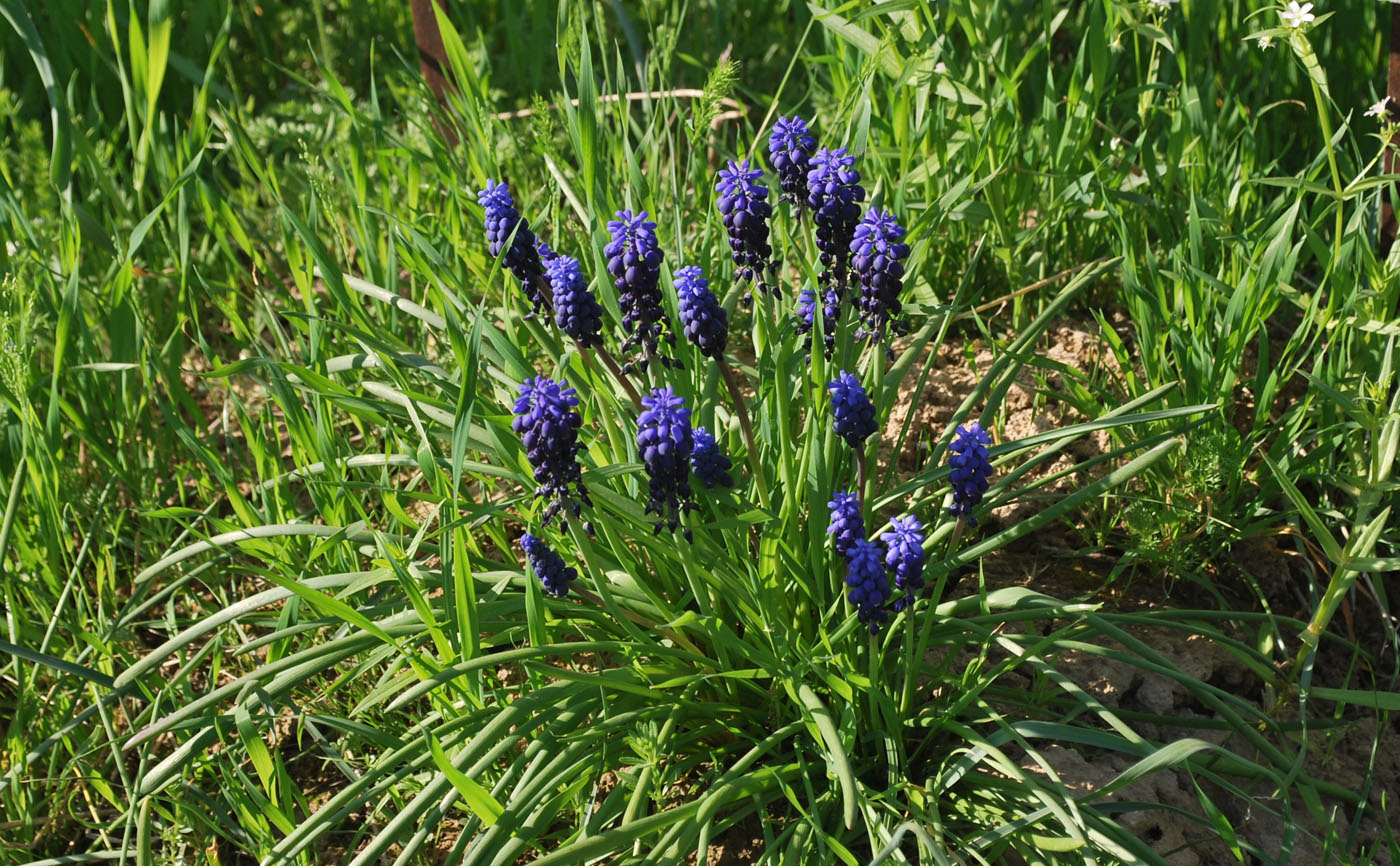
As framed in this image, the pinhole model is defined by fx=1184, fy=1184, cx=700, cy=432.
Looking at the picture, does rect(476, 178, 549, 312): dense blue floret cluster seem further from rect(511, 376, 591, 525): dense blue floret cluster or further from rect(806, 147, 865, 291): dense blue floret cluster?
rect(806, 147, 865, 291): dense blue floret cluster

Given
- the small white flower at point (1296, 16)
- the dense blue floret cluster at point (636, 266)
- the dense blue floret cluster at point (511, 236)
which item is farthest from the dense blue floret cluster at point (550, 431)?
the small white flower at point (1296, 16)

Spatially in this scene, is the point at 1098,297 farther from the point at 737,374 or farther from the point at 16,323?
the point at 16,323

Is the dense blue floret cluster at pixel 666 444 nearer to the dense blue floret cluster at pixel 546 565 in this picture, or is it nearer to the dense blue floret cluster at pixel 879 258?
the dense blue floret cluster at pixel 546 565

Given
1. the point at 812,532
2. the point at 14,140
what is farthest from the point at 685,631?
the point at 14,140

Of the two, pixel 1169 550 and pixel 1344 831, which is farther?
pixel 1169 550

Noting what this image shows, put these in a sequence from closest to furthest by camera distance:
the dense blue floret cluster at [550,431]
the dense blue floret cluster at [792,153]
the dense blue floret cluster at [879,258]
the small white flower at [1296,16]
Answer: the dense blue floret cluster at [550,431]
the dense blue floret cluster at [879,258]
the dense blue floret cluster at [792,153]
the small white flower at [1296,16]

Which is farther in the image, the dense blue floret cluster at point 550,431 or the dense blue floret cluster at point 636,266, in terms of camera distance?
the dense blue floret cluster at point 636,266

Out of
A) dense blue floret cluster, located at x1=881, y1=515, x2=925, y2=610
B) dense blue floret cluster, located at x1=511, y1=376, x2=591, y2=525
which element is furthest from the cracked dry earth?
dense blue floret cluster, located at x1=511, y1=376, x2=591, y2=525
